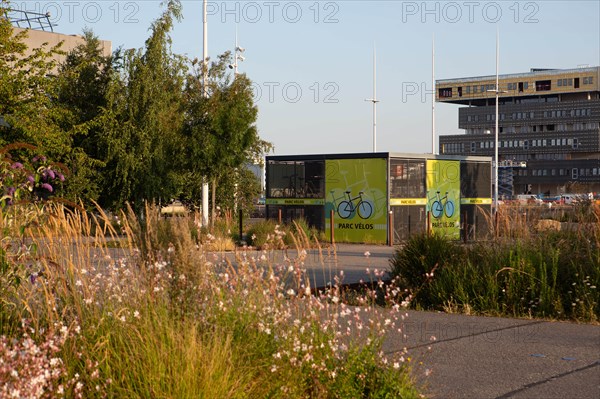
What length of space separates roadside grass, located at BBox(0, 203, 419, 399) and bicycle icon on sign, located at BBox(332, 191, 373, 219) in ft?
64.7

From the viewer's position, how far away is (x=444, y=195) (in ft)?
92.5

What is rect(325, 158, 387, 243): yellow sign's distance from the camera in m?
26.5

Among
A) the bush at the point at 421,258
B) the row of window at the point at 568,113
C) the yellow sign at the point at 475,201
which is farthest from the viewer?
the row of window at the point at 568,113

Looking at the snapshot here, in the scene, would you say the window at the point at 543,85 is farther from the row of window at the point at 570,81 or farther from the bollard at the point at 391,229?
the bollard at the point at 391,229

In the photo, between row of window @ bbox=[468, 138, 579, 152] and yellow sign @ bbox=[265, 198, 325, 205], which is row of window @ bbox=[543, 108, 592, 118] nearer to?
row of window @ bbox=[468, 138, 579, 152]

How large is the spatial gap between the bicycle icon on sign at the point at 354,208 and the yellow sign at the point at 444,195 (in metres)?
1.98

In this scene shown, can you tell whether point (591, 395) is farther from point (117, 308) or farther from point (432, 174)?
point (432, 174)

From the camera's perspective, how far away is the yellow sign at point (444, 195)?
91.0ft

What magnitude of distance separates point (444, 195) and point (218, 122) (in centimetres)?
751

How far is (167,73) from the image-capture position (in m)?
34.3

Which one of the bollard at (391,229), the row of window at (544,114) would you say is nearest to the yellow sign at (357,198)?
the bollard at (391,229)

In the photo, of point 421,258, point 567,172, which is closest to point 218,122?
point 421,258

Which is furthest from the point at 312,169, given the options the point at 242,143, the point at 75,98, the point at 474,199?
the point at 75,98

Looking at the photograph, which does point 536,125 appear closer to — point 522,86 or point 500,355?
point 522,86
